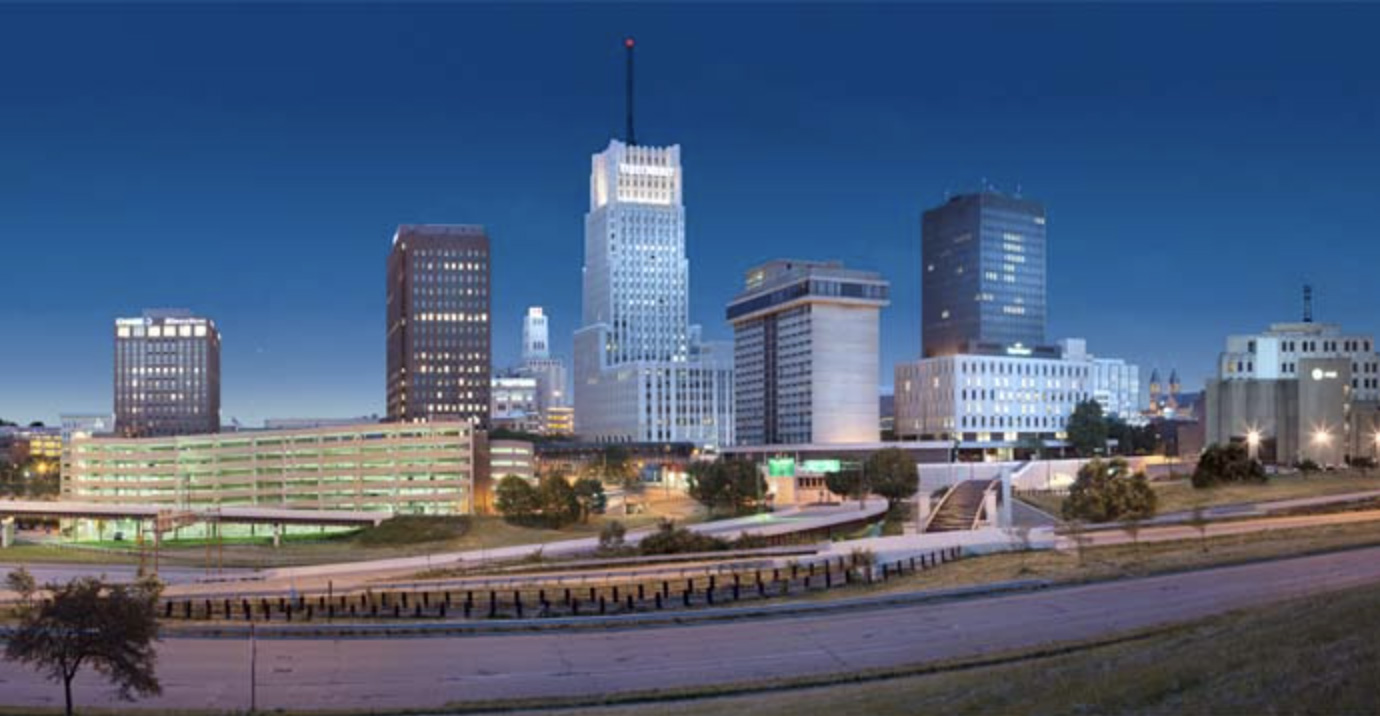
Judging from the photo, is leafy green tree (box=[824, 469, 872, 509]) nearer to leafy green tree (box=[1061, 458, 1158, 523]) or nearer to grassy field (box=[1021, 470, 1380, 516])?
grassy field (box=[1021, 470, 1380, 516])

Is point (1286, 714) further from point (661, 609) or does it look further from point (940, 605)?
point (661, 609)

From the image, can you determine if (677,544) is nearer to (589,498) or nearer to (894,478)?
(589,498)

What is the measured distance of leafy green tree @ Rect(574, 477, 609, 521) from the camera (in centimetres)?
12256

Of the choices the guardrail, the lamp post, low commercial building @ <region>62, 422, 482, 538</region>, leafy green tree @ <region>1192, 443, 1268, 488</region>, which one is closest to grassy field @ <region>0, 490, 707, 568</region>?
low commercial building @ <region>62, 422, 482, 538</region>

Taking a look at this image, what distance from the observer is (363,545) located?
105 metres

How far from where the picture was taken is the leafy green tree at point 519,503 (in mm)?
116062

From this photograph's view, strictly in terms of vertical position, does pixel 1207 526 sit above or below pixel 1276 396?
below

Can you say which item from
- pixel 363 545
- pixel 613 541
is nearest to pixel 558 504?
pixel 363 545

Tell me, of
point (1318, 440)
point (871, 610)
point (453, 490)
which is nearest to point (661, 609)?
point (871, 610)

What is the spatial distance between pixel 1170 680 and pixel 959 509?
77076 millimetres

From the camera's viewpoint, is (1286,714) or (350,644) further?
(350,644)

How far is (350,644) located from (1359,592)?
35.5m

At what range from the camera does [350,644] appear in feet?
152

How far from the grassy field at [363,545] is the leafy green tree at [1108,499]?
141 ft
